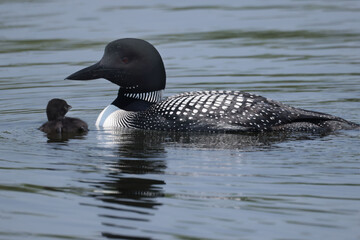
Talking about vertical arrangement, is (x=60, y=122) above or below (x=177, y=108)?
below

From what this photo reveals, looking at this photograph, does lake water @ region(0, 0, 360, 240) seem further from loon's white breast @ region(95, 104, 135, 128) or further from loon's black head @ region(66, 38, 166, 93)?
loon's black head @ region(66, 38, 166, 93)

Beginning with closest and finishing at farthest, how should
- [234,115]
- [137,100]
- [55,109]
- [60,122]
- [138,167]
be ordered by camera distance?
[138,167], [234,115], [60,122], [55,109], [137,100]

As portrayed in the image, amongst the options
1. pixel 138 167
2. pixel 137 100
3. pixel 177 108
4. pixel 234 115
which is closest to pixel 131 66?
pixel 137 100

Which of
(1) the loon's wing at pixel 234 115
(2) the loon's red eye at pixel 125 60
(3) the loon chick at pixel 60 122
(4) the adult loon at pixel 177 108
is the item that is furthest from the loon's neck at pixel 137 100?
(1) the loon's wing at pixel 234 115

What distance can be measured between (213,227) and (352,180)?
123 cm

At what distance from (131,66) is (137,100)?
0.32m

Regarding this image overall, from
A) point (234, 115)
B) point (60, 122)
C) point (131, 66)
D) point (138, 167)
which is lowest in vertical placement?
point (138, 167)

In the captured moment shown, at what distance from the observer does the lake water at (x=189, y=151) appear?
15.5 ft

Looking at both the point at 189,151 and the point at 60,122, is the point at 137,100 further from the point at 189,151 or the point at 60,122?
the point at 189,151

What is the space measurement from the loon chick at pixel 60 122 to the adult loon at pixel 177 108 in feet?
0.89

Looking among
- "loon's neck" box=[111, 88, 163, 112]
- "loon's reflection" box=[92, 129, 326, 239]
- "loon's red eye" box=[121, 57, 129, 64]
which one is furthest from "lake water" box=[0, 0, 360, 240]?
"loon's red eye" box=[121, 57, 129, 64]

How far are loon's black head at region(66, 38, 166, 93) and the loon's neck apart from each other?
6 centimetres

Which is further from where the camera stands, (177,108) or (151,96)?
(151,96)

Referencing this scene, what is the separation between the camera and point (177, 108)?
712 cm
